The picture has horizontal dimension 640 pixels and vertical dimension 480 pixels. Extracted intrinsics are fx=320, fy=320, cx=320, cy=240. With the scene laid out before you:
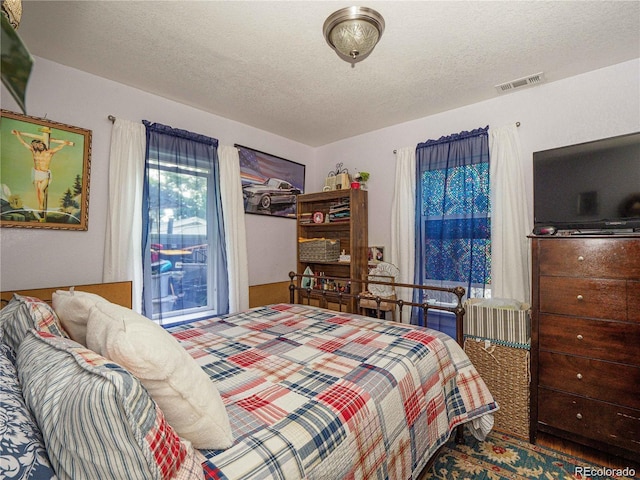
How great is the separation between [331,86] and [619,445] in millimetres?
3028

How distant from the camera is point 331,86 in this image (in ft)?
8.63

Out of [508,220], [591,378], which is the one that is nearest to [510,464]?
[591,378]

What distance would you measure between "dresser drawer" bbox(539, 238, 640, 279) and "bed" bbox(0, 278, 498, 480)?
85 cm

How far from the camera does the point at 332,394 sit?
1.25 meters

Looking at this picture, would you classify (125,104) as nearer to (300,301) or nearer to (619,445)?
(300,301)

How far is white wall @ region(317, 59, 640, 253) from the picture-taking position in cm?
234

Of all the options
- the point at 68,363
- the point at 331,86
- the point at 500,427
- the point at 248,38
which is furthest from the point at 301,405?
the point at 331,86

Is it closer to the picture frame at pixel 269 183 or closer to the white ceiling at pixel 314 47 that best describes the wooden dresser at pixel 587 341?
the white ceiling at pixel 314 47

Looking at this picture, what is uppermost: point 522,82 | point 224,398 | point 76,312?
point 522,82

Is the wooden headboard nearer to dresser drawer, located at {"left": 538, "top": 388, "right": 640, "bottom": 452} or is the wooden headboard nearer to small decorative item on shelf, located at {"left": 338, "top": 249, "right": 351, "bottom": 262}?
small decorative item on shelf, located at {"left": 338, "top": 249, "right": 351, "bottom": 262}

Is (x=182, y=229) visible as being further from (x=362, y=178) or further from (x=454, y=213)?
(x=454, y=213)

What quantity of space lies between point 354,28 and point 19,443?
205cm

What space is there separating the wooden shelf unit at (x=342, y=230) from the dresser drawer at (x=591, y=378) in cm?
163

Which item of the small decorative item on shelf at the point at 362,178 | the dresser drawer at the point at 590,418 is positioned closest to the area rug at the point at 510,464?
the dresser drawer at the point at 590,418
